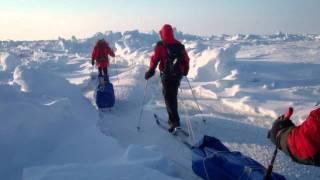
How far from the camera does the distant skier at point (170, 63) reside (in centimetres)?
616

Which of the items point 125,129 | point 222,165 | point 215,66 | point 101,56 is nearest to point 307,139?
point 222,165

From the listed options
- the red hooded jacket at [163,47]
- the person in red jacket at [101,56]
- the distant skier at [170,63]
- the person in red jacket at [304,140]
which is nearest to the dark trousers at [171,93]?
Answer: the distant skier at [170,63]

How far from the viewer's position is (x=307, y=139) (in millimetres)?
2305

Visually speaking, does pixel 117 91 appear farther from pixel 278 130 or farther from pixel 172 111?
pixel 278 130

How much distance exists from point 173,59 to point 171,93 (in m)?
0.65

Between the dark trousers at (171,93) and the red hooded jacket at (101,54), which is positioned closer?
the dark trousers at (171,93)

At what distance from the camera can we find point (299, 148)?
2.37m

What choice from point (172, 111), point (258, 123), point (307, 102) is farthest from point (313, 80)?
point (172, 111)

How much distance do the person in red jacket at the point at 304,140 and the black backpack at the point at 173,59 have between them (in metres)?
3.74

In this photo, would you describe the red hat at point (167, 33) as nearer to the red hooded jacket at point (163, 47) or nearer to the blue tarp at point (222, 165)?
the red hooded jacket at point (163, 47)

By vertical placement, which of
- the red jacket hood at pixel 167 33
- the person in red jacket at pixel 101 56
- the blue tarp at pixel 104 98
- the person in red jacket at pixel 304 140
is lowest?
the blue tarp at pixel 104 98

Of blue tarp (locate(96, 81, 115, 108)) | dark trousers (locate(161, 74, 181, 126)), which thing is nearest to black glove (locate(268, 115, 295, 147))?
dark trousers (locate(161, 74, 181, 126))

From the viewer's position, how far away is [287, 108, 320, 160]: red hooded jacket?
2.28 m

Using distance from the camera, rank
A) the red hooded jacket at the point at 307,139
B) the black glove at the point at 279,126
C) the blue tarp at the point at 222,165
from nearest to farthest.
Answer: the red hooded jacket at the point at 307,139 → the black glove at the point at 279,126 → the blue tarp at the point at 222,165
